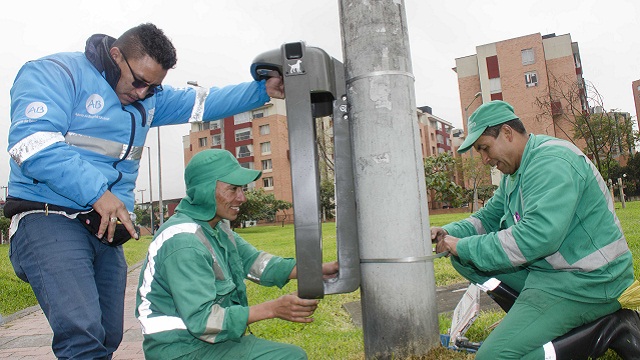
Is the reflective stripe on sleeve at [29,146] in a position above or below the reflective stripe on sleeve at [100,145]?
below

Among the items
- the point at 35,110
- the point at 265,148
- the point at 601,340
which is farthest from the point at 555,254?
the point at 265,148

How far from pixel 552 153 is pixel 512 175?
1.38 ft

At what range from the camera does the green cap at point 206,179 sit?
105 inches

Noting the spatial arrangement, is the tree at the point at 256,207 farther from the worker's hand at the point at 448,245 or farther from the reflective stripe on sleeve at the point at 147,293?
the reflective stripe on sleeve at the point at 147,293

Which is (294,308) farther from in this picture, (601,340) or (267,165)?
(267,165)

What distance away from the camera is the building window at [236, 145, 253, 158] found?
6041 centimetres

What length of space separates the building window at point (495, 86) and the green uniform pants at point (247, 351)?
45195 mm

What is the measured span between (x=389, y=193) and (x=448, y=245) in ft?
1.83

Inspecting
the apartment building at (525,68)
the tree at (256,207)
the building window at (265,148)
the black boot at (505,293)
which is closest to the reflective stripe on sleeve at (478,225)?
the black boot at (505,293)

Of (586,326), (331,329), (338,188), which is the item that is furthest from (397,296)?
(331,329)

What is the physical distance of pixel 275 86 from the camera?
3.00 m

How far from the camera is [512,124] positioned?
9.95ft

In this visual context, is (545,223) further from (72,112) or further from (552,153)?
(72,112)

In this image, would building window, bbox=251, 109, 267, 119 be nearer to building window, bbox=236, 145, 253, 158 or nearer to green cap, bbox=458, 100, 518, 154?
building window, bbox=236, 145, 253, 158
